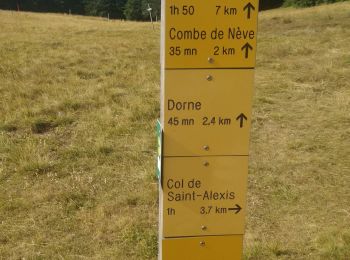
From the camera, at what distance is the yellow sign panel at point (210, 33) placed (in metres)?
2.98

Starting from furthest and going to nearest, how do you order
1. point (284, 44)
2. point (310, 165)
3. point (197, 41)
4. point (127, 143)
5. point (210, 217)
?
point (284, 44) < point (127, 143) < point (310, 165) < point (210, 217) < point (197, 41)

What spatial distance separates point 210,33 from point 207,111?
0.50 metres

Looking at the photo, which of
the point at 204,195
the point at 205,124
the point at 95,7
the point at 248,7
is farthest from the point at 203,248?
the point at 95,7

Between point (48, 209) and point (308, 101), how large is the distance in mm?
6262

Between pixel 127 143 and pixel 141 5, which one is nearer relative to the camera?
pixel 127 143

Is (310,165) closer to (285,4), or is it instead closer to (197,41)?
(197,41)

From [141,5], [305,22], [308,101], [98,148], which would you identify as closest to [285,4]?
[141,5]

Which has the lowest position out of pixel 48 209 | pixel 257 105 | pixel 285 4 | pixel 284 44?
pixel 48 209

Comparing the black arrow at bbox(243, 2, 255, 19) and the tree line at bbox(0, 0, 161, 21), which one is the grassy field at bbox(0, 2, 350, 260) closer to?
the black arrow at bbox(243, 2, 255, 19)

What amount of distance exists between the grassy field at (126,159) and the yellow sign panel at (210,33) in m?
2.33

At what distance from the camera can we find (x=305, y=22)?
72.9ft

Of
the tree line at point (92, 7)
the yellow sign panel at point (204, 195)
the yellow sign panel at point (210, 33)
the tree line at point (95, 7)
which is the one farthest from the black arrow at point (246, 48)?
the tree line at point (92, 7)

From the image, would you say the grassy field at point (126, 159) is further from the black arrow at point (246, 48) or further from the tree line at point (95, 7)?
the tree line at point (95, 7)

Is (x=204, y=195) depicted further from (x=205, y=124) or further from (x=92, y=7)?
(x=92, y=7)
